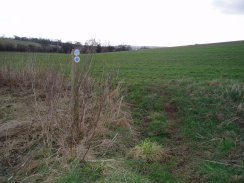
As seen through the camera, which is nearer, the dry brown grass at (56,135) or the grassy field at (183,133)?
the grassy field at (183,133)

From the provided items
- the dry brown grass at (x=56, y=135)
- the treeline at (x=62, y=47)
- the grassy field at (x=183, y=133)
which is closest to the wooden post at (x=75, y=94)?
the dry brown grass at (x=56, y=135)

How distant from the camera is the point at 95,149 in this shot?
4.46 metres

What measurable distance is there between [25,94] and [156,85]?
4542 millimetres

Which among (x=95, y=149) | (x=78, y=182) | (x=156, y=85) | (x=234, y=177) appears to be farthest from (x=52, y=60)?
(x=234, y=177)

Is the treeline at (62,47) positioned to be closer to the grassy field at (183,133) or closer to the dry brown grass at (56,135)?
the dry brown grass at (56,135)

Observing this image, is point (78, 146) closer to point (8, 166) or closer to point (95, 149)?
point (95, 149)

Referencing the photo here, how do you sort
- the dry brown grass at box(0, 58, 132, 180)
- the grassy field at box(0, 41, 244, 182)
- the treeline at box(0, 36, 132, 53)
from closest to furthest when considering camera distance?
the grassy field at box(0, 41, 244, 182), the dry brown grass at box(0, 58, 132, 180), the treeline at box(0, 36, 132, 53)

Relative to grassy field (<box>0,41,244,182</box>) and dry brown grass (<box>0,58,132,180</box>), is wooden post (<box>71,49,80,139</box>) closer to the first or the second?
dry brown grass (<box>0,58,132,180</box>)

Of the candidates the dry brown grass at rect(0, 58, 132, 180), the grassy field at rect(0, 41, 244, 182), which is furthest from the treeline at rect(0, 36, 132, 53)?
the grassy field at rect(0, 41, 244, 182)

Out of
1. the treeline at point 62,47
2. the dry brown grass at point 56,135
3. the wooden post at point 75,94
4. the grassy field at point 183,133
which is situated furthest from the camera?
the treeline at point 62,47

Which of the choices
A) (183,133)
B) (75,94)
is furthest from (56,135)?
(183,133)

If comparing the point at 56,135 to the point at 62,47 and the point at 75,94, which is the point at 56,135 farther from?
the point at 62,47

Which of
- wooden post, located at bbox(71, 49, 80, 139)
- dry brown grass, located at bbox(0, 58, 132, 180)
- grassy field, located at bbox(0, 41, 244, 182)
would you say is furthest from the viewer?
wooden post, located at bbox(71, 49, 80, 139)

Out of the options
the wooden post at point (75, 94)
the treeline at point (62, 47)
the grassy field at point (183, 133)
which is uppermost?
the treeline at point (62, 47)
